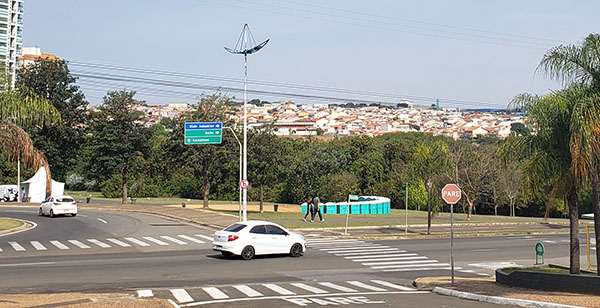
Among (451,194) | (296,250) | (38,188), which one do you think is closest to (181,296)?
(451,194)

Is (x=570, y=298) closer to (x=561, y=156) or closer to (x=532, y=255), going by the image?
(x=561, y=156)

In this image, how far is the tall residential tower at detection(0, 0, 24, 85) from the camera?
14312 centimetres

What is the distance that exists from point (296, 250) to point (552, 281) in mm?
12627

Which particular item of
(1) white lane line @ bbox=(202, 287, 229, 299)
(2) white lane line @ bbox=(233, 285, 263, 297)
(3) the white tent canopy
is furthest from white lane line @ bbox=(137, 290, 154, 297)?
(3) the white tent canopy

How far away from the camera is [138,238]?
111 ft

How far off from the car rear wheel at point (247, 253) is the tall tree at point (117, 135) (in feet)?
129

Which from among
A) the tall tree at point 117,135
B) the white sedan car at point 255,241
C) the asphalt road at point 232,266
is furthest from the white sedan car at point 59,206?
the white sedan car at point 255,241

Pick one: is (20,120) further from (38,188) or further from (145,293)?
(38,188)

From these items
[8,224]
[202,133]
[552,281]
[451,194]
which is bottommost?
[8,224]

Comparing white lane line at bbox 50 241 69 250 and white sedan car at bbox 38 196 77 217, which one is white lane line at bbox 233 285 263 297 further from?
white sedan car at bbox 38 196 77 217

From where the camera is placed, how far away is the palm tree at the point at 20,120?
31.3 meters

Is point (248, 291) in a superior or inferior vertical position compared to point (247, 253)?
inferior

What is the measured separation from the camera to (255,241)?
2605 cm

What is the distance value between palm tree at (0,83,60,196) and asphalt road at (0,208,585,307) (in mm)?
4127
